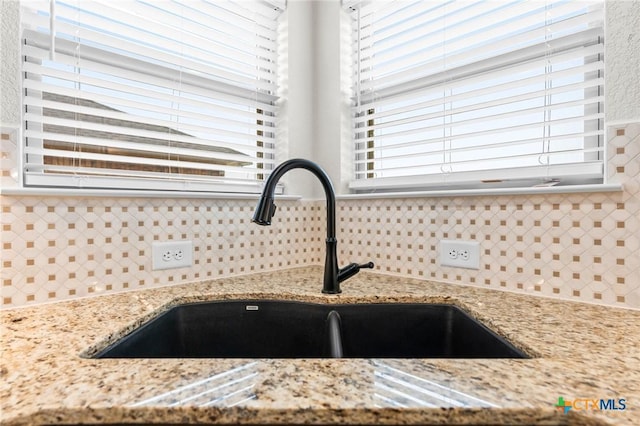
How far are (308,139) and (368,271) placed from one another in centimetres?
67

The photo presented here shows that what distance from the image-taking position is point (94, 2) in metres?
1.05

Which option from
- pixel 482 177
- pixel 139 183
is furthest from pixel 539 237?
pixel 139 183

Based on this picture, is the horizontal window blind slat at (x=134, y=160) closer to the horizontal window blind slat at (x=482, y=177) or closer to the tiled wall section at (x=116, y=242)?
the tiled wall section at (x=116, y=242)

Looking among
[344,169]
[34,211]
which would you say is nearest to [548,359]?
[344,169]

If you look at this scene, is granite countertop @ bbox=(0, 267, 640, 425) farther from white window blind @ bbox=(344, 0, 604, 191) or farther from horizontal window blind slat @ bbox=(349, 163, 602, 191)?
white window blind @ bbox=(344, 0, 604, 191)

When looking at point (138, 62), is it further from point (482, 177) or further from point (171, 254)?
point (482, 177)

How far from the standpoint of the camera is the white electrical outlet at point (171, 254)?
1128 mm

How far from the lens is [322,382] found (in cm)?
51

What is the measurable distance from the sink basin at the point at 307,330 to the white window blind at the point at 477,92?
536 millimetres

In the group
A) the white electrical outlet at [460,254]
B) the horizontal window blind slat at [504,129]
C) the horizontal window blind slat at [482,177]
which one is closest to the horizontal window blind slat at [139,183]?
the horizontal window blind slat at [482,177]

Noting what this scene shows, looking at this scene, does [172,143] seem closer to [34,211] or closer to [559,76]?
[34,211]

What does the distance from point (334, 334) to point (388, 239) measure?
532 mm

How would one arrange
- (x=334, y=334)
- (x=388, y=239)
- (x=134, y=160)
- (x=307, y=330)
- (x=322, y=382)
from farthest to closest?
(x=388, y=239), (x=134, y=160), (x=307, y=330), (x=334, y=334), (x=322, y=382)

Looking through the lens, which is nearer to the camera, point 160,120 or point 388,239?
point 160,120
